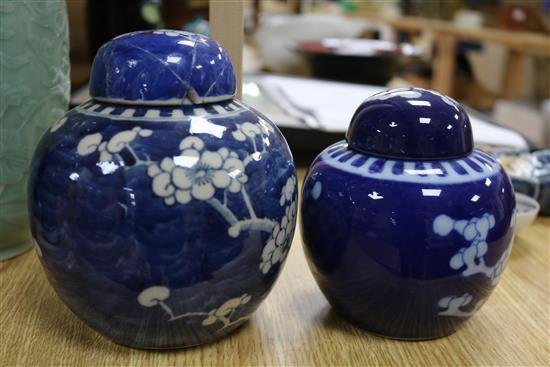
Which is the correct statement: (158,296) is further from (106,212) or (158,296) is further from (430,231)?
(430,231)

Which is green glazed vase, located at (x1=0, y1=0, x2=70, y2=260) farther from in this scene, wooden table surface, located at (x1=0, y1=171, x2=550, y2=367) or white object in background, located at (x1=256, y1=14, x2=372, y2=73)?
white object in background, located at (x1=256, y1=14, x2=372, y2=73)

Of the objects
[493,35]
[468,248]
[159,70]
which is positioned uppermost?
[159,70]

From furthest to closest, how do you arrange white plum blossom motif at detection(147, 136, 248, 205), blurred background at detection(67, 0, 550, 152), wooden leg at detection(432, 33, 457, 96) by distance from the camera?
wooden leg at detection(432, 33, 457, 96)
blurred background at detection(67, 0, 550, 152)
white plum blossom motif at detection(147, 136, 248, 205)

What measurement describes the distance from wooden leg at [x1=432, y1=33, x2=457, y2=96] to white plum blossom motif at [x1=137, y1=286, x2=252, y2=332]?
96.6 inches

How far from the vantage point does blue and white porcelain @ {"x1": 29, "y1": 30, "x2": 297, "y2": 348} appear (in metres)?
0.39

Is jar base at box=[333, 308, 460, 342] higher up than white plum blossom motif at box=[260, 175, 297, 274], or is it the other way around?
white plum blossom motif at box=[260, 175, 297, 274]

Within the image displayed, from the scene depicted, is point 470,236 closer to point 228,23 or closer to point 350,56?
point 228,23

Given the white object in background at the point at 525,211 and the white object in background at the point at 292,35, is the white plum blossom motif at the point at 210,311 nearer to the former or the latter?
the white object in background at the point at 525,211

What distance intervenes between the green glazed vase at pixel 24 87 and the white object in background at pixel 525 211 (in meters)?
0.54

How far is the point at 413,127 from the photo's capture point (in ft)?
1.47

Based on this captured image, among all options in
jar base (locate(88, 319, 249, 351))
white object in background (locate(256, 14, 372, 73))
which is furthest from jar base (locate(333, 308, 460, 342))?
white object in background (locate(256, 14, 372, 73))

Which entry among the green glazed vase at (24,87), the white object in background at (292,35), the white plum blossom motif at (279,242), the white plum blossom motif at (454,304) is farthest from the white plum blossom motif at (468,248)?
the white object in background at (292,35)

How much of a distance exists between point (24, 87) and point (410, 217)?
0.38m

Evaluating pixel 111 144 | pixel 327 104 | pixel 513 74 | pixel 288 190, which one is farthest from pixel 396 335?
pixel 513 74
